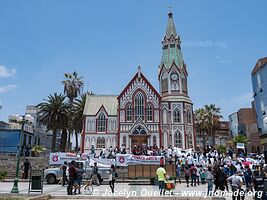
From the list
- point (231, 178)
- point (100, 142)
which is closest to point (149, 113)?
point (100, 142)

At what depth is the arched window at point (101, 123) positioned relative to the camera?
162 feet

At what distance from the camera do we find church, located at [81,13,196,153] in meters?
46.6

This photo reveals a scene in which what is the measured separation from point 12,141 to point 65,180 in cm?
5237

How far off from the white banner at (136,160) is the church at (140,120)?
58.5 feet

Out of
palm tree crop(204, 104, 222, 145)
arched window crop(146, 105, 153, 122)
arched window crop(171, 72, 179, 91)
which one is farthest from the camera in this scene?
palm tree crop(204, 104, 222, 145)

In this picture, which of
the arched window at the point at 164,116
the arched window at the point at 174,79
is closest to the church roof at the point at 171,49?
the arched window at the point at 174,79

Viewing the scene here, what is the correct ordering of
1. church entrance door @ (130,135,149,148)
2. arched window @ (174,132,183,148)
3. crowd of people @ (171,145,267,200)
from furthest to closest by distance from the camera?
arched window @ (174,132,183,148)
church entrance door @ (130,135,149,148)
crowd of people @ (171,145,267,200)

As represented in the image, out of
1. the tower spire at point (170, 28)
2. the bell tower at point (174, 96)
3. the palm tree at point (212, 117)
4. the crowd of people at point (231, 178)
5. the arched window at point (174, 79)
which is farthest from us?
the palm tree at point (212, 117)

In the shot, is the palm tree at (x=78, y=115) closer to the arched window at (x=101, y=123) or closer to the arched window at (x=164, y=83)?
the arched window at (x=101, y=123)

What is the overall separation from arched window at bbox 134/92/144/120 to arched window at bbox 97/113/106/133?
266 inches

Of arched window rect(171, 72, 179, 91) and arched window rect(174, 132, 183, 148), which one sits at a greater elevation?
arched window rect(171, 72, 179, 91)

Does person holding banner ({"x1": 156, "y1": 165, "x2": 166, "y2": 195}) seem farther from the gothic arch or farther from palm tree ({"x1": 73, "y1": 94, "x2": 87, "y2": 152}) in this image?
palm tree ({"x1": 73, "y1": 94, "x2": 87, "y2": 152})

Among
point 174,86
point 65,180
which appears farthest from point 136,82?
point 65,180

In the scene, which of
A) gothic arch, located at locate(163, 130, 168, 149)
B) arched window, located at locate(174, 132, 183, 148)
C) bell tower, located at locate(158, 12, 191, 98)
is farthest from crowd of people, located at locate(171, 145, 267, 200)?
bell tower, located at locate(158, 12, 191, 98)
